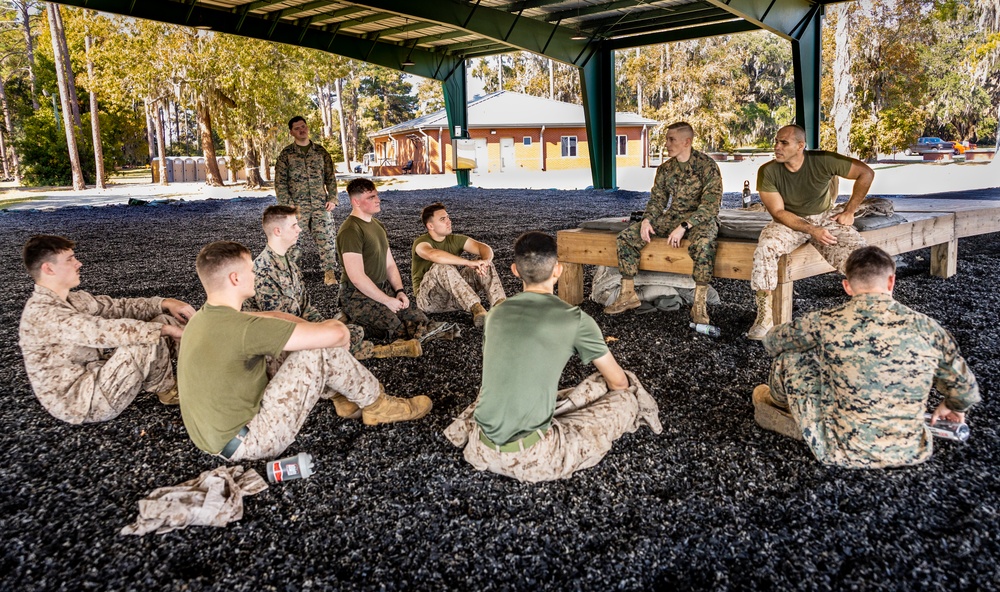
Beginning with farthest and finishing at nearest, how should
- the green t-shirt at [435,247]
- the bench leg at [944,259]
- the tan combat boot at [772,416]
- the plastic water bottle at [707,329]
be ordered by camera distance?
the bench leg at [944,259]
the green t-shirt at [435,247]
the plastic water bottle at [707,329]
the tan combat boot at [772,416]

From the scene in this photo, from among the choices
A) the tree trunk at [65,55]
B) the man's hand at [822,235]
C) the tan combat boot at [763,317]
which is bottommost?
the tan combat boot at [763,317]

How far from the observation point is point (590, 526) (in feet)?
8.28

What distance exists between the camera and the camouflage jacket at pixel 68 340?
129 inches

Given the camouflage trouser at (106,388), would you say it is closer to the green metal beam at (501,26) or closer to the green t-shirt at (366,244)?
the green t-shirt at (366,244)

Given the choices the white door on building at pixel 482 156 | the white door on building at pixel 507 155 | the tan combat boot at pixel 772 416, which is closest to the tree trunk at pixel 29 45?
the white door on building at pixel 482 156

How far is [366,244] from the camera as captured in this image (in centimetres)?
480

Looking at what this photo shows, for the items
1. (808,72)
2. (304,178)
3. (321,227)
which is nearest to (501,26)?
(808,72)

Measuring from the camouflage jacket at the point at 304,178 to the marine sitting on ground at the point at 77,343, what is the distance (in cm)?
394

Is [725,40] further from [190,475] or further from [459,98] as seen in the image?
[190,475]

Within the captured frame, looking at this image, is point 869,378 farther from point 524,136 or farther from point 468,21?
point 524,136

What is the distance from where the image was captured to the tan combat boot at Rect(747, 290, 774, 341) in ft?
15.6

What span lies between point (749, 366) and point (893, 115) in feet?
83.0

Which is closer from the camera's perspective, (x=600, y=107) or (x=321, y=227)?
(x=321, y=227)

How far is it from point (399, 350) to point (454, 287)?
2.81 ft
